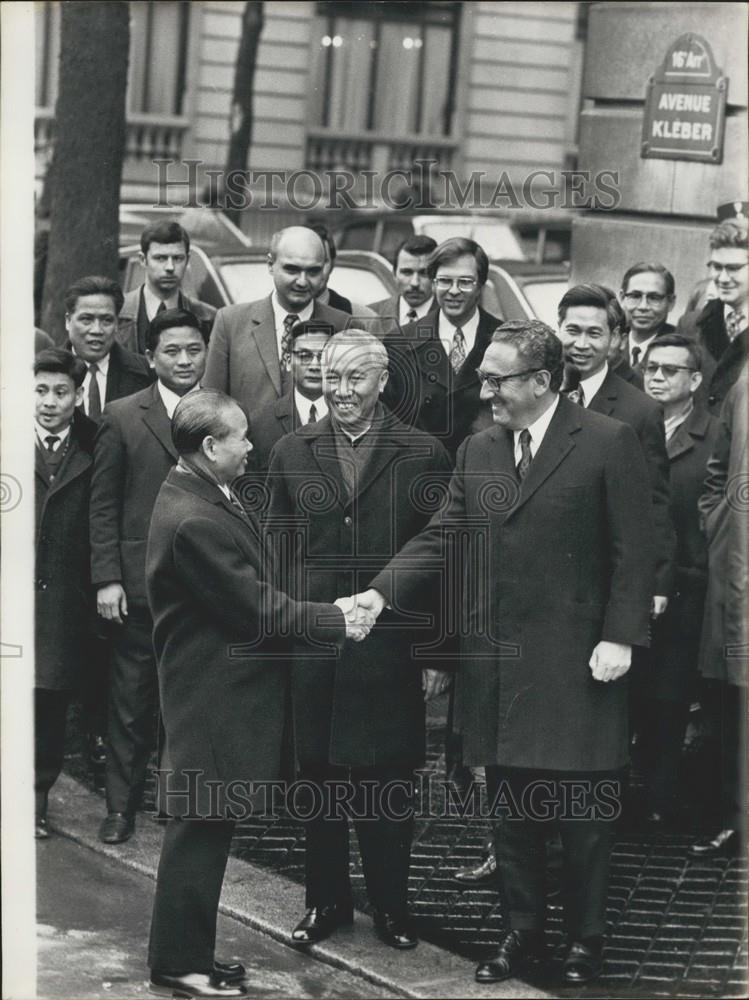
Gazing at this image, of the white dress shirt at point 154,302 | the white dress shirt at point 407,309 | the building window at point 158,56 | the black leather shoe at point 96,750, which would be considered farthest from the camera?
the building window at point 158,56

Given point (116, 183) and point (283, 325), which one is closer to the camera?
point (283, 325)

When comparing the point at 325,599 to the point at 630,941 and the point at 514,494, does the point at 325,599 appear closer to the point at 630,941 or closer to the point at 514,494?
the point at 514,494

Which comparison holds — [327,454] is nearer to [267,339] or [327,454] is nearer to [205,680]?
[205,680]

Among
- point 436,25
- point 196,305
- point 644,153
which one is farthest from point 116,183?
point 436,25


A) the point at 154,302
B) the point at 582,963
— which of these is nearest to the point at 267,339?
the point at 154,302

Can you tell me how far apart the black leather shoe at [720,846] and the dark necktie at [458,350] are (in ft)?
7.31

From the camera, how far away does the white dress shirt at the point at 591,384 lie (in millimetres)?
7367

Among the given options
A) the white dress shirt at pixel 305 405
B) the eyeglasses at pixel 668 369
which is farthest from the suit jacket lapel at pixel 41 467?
the eyeglasses at pixel 668 369

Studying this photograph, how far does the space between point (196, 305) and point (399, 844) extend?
12.8 ft

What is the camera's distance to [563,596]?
6238 mm

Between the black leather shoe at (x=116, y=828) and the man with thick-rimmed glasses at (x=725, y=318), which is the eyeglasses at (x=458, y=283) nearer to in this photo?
the man with thick-rimmed glasses at (x=725, y=318)

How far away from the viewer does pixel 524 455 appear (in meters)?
6.35

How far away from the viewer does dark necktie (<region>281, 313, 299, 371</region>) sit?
7.91 metres

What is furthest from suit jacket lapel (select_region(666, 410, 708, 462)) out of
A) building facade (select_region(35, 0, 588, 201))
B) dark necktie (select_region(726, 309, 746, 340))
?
building facade (select_region(35, 0, 588, 201))
